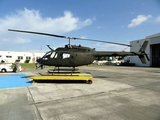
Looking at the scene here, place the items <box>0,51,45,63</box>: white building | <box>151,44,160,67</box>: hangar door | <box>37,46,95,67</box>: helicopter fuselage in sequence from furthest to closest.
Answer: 1. <box>0,51,45,63</box>: white building
2. <box>151,44,160,67</box>: hangar door
3. <box>37,46,95,67</box>: helicopter fuselage

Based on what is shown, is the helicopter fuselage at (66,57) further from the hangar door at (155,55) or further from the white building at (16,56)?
the white building at (16,56)

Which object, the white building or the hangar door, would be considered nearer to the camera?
the hangar door

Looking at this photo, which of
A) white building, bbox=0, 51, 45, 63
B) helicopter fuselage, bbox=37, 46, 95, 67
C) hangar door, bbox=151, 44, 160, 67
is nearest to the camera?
helicopter fuselage, bbox=37, 46, 95, 67

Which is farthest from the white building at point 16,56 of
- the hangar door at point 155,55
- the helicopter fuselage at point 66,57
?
the helicopter fuselage at point 66,57

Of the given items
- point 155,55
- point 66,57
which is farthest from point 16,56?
point 66,57

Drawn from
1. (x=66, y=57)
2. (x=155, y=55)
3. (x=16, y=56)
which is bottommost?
(x=66, y=57)

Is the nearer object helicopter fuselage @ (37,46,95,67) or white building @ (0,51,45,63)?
helicopter fuselage @ (37,46,95,67)

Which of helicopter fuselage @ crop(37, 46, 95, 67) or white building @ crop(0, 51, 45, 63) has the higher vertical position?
white building @ crop(0, 51, 45, 63)

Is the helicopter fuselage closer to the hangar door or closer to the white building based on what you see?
the hangar door

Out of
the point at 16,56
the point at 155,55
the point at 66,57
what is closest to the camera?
the point at 66,57

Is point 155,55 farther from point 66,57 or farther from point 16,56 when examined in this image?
point 16,56

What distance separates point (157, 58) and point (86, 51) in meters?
40.0

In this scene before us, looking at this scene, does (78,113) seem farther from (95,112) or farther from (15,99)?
(15,99)

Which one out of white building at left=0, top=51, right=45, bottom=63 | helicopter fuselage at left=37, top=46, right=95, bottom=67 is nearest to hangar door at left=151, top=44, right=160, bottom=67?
helicopter fuselage at left=37, top=46, right=95, bottom=67
